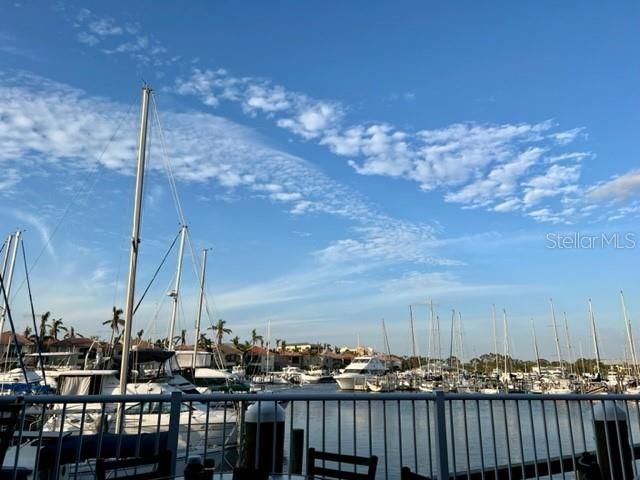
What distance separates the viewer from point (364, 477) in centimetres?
405

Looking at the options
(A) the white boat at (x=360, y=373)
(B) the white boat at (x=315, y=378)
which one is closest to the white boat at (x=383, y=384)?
(A) the white boat at (x=360, y=373)

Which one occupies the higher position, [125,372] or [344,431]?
[125,372]

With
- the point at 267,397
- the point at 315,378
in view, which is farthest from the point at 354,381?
the point at 267,397

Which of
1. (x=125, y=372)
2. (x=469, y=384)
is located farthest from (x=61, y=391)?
(x=469, y=384)

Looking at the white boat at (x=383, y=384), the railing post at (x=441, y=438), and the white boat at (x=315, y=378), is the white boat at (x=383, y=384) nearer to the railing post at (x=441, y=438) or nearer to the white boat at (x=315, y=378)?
the white boat at (x=315, y=378)

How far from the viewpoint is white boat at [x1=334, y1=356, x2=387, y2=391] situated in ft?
217

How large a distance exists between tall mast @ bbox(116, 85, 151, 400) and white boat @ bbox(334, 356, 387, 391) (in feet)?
172

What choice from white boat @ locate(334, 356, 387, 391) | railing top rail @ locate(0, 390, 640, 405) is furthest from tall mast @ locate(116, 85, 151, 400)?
white boat @ locate(334, 356, 387, 391)

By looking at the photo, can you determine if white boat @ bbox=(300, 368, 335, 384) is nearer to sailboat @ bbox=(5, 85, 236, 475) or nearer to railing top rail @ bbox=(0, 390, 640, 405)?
sailboat @ bbox=(5, 85, 236, 475)

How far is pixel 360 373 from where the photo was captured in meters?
70.6

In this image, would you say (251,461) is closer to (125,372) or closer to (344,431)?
(125,372)

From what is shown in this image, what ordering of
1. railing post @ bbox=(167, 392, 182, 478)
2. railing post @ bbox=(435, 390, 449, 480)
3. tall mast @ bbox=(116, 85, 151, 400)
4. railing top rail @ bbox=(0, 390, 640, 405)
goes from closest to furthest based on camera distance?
railing top rail @ bbox=(0, 390, 640, 405)
railing post @ bbox=(167, 392, 182, 478)
railing post @ bbox=(435, 390, 449, 480)
tall mast @ bbox=(116, 85, 151, 400)

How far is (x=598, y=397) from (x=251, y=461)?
383 centimetres

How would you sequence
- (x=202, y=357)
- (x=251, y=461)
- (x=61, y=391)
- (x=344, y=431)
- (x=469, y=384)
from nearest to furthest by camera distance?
(x=251, y=461) < (x=61, y=391) < (x=344, y=431) < (x=202, y=357) < (x=469, y=384)
